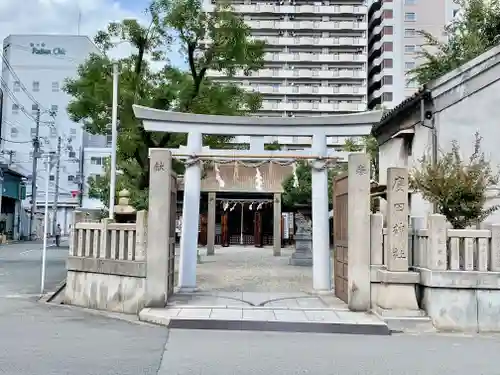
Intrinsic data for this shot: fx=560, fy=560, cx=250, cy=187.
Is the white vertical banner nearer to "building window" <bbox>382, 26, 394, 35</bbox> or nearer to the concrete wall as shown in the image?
the concrete wall

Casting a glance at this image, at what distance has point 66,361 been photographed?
21.9 ft

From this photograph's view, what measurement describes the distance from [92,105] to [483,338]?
45.0ft

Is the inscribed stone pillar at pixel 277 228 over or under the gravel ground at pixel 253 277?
over

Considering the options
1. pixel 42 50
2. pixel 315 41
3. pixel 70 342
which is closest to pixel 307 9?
pixel 315 41

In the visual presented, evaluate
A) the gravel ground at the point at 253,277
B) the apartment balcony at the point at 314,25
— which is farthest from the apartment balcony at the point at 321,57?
the gravel ground at the point at 253,277

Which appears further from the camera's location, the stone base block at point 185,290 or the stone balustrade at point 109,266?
the stone base block at point 185,290

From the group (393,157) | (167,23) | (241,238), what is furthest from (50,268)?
(241,238)

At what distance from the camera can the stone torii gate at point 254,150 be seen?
12477mm

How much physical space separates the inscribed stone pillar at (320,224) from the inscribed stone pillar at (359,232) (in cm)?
209

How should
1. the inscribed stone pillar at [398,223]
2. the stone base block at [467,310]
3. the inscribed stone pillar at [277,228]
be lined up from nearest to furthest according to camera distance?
1. the stone base block at [467,310]
2. the inscribed stone pillar at [398,223]
3. the inscribed stone pillar at [277,228]

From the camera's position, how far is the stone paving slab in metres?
9.05

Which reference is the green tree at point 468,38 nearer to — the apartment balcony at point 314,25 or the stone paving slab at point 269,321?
the stone paving slab at point 269,321

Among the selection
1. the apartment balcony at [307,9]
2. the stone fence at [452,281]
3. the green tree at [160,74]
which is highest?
the apartment balcony at [307,9]

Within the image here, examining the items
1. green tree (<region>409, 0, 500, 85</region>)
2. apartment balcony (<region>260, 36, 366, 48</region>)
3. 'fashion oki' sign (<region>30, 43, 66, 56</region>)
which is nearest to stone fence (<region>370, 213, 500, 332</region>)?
green tree (<region>409, 0, 500, 85</region>)
